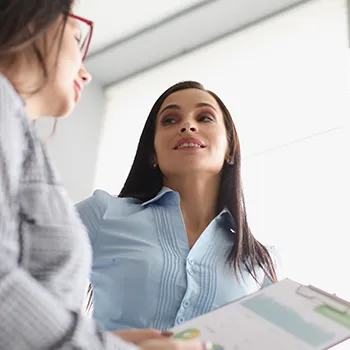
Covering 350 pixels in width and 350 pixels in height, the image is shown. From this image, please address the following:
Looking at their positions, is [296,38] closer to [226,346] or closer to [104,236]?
[104,236]

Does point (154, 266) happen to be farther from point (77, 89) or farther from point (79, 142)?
point (79, 142)

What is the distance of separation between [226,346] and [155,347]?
0.12 metres

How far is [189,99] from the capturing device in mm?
1221

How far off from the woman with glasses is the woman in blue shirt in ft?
1.05

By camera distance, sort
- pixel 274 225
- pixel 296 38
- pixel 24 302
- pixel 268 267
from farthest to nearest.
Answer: pixel 296 38, pixel 274 225, pixel 268 267, pixel 24 302

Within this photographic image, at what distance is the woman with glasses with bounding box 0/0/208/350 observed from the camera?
1.45 ft

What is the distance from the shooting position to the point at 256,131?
1.52 m

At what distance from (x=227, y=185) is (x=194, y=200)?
0.37ft

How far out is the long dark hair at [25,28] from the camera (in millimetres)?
561

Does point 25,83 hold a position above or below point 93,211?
above

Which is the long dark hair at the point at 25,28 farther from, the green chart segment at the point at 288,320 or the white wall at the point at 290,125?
the white wall at the point at 290,125

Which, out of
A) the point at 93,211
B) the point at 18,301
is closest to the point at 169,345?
the point at 18,301

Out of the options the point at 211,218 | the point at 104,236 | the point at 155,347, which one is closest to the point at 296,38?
the point at 211,218

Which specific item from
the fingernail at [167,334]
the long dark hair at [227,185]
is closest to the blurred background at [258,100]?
the long dark hair at [227,185]
